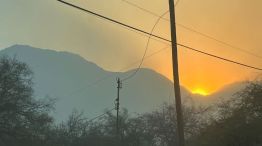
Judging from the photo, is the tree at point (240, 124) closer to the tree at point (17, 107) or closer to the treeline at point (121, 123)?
the treeline at point (121, 123)

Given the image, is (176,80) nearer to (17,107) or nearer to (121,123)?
(17,107)

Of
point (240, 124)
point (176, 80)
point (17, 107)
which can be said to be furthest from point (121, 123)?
point (176, 80)

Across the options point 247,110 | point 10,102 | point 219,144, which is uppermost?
point 10,102

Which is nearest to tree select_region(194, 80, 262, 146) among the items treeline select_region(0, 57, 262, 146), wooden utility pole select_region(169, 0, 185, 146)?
treeline select_region(0, 57, 262, 146)

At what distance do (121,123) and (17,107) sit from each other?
26855 millimetres

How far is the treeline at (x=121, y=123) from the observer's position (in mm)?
30984

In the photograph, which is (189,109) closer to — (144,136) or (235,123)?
(144,136)

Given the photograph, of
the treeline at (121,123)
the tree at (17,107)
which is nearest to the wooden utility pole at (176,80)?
the treeline at (121,123)

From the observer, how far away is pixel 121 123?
7088 centimetres

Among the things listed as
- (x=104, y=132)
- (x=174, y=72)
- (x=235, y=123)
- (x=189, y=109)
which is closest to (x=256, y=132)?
(x=235, y=123)

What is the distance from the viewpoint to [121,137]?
6556 centimetres

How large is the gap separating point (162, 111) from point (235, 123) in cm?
3492

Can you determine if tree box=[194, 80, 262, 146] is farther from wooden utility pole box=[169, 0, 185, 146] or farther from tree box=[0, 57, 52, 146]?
tree box=[0, 57, 52, 146]

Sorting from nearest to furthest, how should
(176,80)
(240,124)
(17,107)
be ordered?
(176,80) < (240,124) < (17,107)
